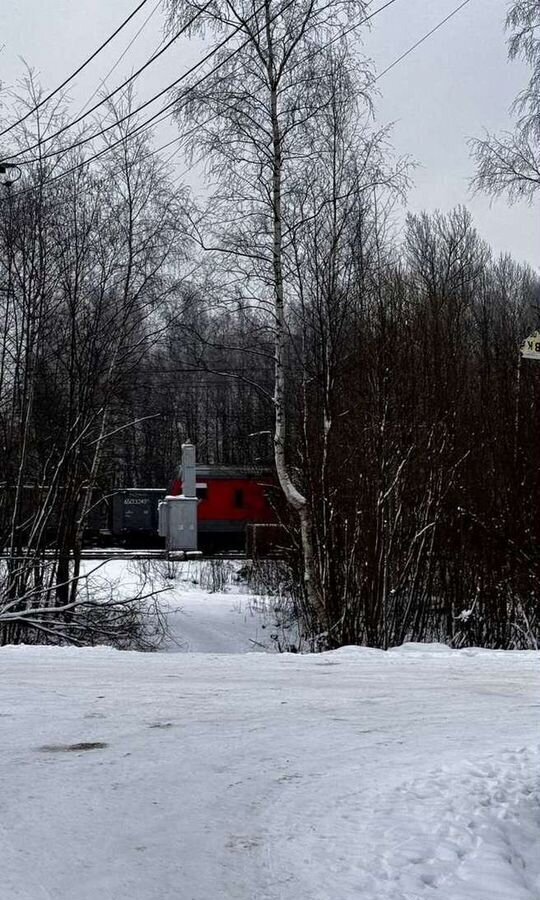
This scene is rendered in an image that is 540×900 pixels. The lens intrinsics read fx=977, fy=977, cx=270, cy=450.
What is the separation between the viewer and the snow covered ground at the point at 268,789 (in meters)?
3.04

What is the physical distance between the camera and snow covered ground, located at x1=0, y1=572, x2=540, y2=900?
3.04m

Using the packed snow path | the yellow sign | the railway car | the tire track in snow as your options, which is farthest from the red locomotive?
the tire track in snow

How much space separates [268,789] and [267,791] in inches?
1.0

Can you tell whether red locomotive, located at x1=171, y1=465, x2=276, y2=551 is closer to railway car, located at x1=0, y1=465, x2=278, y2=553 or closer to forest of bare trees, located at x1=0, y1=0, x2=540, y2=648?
railway car, located at x1=0, y1=465, x2=278, y2=553

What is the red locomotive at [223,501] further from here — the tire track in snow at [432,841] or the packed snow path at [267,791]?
the tire track in snow at [432,841]

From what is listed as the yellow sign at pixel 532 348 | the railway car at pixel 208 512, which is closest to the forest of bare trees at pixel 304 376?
the yellow sign at pixel 532 348

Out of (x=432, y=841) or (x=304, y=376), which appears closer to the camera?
(x=432, y=841)

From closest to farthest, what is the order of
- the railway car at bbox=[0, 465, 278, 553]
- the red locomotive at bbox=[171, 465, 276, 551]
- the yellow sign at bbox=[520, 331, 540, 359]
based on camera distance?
the yellow sign at bbox=[520, 331, 540, 359]
the railway car at bbox=[0, 465, 278, 553]
the red locomotive at bbox=[171, 465, 276, 551]

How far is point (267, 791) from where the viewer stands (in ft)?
12.9

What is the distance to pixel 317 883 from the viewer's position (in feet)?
9.88

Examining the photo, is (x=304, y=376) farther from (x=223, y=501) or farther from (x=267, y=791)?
(x=223, y=501)

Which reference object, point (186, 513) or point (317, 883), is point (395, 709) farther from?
point (186, 513)

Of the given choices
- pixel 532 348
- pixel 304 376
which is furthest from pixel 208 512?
pixel 532 348

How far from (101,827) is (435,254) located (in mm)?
43826
